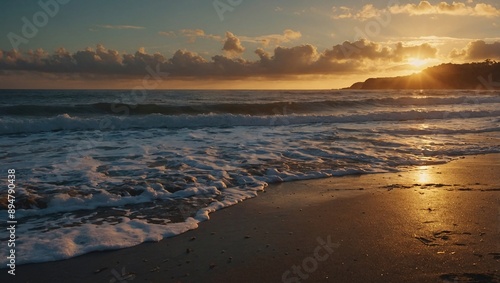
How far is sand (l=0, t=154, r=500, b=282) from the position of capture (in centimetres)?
403

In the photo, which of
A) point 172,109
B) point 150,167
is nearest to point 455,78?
point 172,109

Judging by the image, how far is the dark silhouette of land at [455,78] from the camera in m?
102

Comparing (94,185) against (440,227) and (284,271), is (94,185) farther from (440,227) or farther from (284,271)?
(440,227)

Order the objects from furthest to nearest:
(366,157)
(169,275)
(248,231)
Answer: (366,157)
(248,231)
(169,275)

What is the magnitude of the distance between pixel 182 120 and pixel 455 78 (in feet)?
341

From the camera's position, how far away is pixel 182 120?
67.5ft

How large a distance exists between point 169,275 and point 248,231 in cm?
150

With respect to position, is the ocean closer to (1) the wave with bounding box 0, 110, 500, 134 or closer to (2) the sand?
(1) the wave with bounding box 0, 110, 500, 134

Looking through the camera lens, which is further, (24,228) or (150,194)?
(150,194)

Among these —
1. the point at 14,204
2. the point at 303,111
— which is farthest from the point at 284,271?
the point at 303,111

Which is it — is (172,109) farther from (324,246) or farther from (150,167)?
(324,246)

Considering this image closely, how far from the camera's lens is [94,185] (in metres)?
7.45

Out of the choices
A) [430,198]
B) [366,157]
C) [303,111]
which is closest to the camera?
[430,198]

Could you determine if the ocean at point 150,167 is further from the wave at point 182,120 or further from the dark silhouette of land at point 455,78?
the dark silhouette of land at point 455,78
